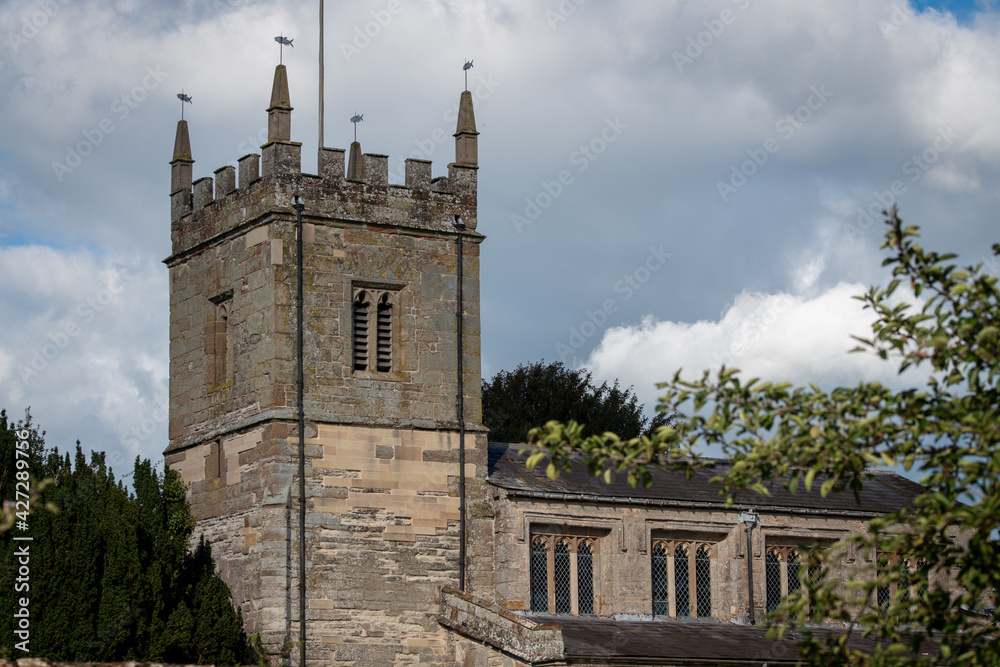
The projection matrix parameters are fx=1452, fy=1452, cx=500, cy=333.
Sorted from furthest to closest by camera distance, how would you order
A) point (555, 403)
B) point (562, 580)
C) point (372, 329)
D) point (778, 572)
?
point (555, 403) < point (778, 572) < point (562, 580) < point (372, 329)

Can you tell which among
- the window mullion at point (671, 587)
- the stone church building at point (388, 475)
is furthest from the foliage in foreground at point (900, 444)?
the window mullion at point (671, 587)

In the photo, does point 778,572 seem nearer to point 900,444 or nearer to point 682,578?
point 682,578

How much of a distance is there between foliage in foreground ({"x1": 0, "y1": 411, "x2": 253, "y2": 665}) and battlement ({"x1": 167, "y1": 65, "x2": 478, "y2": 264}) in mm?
5353

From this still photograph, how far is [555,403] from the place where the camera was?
1849 inches

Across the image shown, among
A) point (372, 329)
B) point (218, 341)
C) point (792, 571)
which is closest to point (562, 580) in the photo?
point (792, 571)

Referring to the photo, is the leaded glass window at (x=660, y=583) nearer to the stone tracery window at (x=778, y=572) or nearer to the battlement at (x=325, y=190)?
the stone tracery window at (x=778, y=572)

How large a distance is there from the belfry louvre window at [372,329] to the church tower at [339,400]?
0.03 meters

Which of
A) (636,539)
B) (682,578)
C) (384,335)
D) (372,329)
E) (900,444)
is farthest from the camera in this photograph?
(682,578)

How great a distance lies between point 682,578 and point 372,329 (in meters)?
8.00

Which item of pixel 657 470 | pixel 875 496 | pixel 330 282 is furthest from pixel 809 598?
pixel 875 496

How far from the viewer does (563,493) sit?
2711 cm

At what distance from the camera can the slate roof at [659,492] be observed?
27266 mm

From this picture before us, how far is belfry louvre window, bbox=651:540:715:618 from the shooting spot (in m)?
28.4

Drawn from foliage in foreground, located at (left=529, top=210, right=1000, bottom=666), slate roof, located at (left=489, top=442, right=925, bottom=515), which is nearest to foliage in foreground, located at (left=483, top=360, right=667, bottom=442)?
slate roof, located at (left=489, top=442, right=925, bottom=515)
